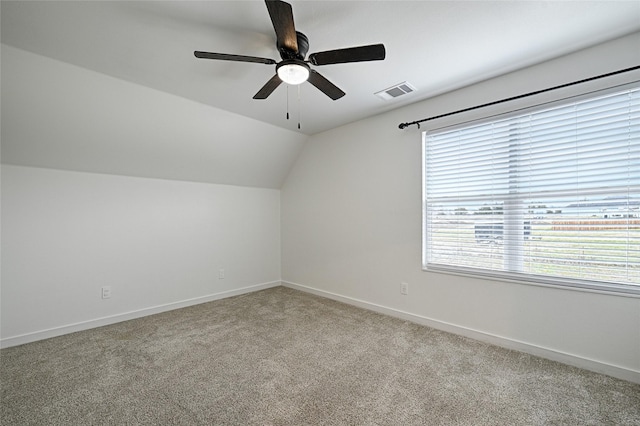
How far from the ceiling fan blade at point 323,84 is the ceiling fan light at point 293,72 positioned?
0.06 meters

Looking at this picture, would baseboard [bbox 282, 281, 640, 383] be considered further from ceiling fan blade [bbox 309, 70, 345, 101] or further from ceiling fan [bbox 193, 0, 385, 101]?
ceiling fan [bbox 193, 0, 385, 101]

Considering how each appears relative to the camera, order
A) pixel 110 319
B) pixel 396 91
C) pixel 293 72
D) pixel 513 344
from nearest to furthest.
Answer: pixel 293 72
pixel 513 344
pixel 396 91
pixel 110 319

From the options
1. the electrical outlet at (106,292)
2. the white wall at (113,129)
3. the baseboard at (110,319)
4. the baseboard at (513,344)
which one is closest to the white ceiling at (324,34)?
the white wall at (113,129)

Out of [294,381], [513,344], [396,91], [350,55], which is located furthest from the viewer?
[396,91]

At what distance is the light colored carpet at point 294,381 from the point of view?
1606 millimetres

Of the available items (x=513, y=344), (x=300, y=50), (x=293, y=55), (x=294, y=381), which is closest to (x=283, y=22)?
(x=293, y=55)

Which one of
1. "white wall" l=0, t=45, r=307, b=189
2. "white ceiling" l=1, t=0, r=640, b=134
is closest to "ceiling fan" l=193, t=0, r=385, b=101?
"white ceiling" l=1, t=0, r=640, b=134

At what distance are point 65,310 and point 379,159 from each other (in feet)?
12.4

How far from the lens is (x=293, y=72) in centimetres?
176

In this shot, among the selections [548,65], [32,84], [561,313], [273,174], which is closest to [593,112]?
[548,65]

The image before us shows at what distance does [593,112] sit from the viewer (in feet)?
6.64

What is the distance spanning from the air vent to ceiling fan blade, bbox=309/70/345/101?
30.2 inches

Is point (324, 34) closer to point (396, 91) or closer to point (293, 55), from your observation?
point (293, 55)

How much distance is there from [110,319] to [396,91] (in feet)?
12.9
